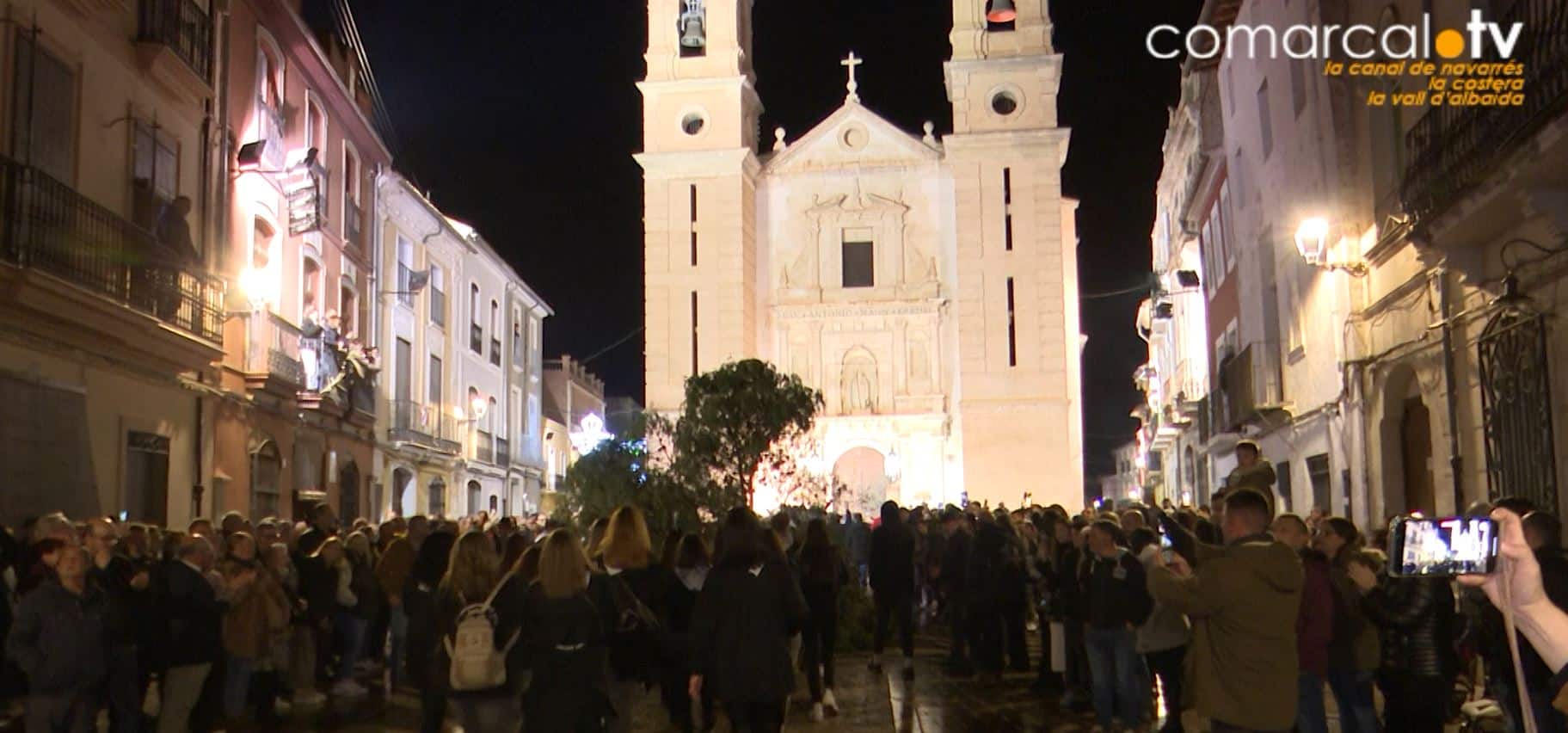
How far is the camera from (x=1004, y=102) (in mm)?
40688

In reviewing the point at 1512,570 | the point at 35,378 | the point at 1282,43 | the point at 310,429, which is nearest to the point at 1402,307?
the point at 1282,43

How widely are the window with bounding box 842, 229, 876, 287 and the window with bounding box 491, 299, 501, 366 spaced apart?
437 inches

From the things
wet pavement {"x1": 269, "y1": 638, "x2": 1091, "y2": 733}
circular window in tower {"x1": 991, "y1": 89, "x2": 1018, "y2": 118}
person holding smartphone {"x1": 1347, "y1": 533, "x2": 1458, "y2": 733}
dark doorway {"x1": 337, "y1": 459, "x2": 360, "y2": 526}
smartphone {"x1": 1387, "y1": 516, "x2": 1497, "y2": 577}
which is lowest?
wet pavement {"x1": 269, "y1": 638, "x2": 1091, "y2": 733}

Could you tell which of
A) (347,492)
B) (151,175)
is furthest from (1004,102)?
(151,175)

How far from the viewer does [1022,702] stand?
11125 mm

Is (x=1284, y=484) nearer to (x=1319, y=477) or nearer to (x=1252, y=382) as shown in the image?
(x=1252, y=382)

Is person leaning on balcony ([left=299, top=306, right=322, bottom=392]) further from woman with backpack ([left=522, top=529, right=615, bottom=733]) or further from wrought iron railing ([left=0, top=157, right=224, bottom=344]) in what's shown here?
woman with backpack ([left=522, top=529, right=615, bottom=733])

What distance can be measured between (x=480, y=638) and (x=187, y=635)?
125 inches

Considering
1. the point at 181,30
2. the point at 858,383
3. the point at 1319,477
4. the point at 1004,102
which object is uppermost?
the point at 1004,102

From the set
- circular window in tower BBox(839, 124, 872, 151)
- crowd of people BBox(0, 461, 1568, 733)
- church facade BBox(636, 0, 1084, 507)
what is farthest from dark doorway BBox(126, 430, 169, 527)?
circular window in tower BBox(839, 124, 872, 151)

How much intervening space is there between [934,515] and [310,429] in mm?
9399

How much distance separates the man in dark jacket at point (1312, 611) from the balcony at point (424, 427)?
68.3ft

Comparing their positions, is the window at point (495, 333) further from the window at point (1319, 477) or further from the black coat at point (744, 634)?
the black coat at point (744, 634)

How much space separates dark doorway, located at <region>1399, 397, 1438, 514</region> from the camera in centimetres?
1311
